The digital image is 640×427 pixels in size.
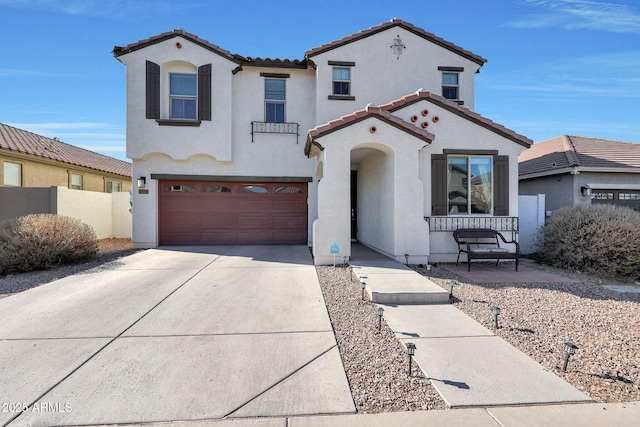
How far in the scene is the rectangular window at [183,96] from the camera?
37.3 ft

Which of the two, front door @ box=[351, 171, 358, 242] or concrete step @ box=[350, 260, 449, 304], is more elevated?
front door @ box=[351, 171, 358, 242]

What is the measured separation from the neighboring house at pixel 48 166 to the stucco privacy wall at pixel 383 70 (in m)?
12.7

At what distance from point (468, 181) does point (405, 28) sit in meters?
6.52

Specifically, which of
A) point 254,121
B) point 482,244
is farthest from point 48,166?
point 482,244

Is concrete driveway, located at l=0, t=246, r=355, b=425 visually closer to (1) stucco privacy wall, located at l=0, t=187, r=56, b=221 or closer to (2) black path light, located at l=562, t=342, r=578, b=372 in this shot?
(2) black path light, located at l=562, t=342, r=578, b=372

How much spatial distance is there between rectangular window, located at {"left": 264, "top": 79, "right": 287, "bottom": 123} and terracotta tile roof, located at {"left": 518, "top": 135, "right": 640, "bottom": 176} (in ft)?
36.3

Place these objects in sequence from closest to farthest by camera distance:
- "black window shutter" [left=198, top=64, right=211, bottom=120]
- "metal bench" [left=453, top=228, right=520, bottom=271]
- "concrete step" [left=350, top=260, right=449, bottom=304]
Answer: "concrete step" [left=350, top=260, right=449, bottom=304] < "metal bench" [left=453, top=228, right=520, bottom=271] < "black window shutter" [left=198, top=64, right=211, bottom=120]

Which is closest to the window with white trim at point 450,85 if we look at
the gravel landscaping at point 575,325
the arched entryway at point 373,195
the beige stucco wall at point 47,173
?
the arched entryway at point 373,195

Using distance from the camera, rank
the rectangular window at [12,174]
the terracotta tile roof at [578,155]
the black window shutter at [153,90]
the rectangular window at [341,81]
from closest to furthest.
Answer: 1. the black window shutter at [153,90]
2. the rectangular window at [341,81]
3. the terracotta tile roof at [578,155]
4. the rectangular window at [12,174]

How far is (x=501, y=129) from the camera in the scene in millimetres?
8891

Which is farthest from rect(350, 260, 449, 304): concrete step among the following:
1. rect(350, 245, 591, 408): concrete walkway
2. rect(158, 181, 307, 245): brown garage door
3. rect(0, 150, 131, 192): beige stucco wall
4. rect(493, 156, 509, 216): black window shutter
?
rect(0, 150, 131, 192): beige stucco wall

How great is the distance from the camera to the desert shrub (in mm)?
7668

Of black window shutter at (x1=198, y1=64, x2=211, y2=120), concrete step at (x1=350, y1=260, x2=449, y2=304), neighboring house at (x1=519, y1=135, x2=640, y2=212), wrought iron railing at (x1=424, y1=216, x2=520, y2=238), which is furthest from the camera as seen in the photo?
neighboring house at (x1=519, y1=135, x2=640, y2=212)

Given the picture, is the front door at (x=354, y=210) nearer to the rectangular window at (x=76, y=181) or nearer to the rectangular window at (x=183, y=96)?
the rectangular window at (x=183, y=96)
